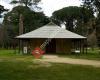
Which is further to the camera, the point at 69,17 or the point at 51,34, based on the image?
the point at 69,17

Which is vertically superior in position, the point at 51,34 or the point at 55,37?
the point at 51,34

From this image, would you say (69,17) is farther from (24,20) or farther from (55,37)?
(55,37)

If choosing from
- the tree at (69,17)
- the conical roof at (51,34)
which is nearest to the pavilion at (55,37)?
the conical roof at (51,34)

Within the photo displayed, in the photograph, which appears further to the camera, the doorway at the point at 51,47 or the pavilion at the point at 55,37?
the doorway at the point at 51,47

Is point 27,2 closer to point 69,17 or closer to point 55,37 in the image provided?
point 69,17

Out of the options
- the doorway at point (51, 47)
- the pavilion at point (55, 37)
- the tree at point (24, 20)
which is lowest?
the doorway at point (51, 47)

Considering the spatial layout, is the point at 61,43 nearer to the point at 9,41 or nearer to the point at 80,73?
the point at 80,73

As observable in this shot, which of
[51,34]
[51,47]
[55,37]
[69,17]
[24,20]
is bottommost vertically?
[51,47]

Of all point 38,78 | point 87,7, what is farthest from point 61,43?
point 38,78

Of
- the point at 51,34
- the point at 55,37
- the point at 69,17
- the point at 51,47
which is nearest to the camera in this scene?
the point at 55,37

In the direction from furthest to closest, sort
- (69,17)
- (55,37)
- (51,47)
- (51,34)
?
(69,17)
(51,47)
(51,34)
(55,37)

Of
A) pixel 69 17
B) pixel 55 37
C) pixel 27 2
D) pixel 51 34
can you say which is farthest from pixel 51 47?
pixel 69 17

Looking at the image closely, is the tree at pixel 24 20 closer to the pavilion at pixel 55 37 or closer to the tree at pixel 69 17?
the tree at pixel 69 17

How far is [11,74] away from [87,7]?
20004 millimetres
